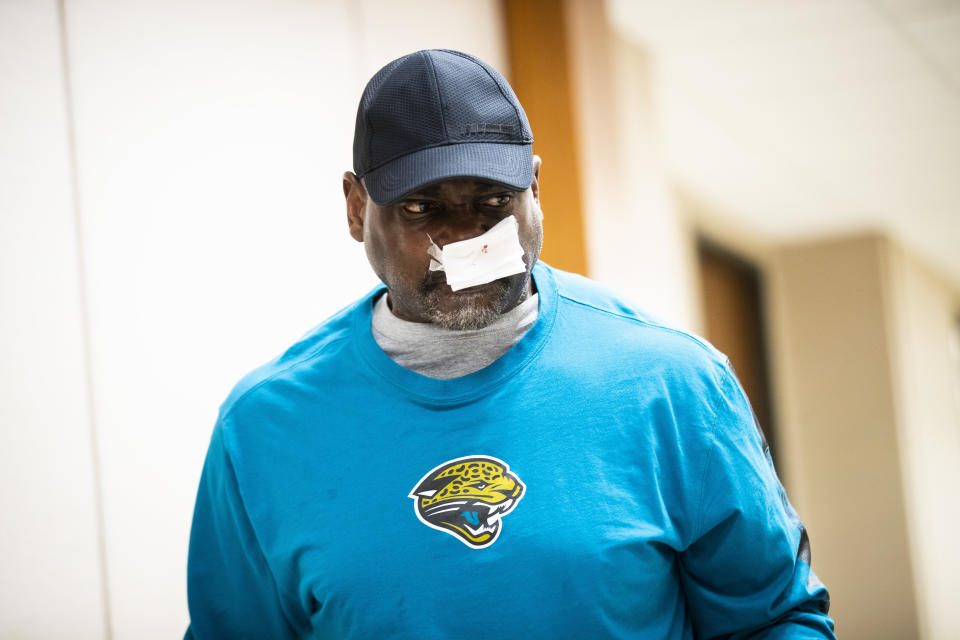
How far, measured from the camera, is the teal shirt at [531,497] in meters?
1.10

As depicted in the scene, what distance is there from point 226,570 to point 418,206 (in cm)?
55

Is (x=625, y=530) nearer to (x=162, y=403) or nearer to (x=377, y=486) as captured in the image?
(x=377, y=486)

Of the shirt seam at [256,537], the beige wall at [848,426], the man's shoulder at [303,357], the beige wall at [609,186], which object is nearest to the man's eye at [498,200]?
the man's shoulder at [303,357]

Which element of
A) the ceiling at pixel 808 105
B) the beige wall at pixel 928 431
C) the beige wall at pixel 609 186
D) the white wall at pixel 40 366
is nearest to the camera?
the white wall at pixel 40 366

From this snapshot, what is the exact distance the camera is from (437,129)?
1.15 metres

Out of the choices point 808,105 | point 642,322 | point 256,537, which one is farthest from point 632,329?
point 808,105

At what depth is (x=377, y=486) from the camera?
1.17 metres

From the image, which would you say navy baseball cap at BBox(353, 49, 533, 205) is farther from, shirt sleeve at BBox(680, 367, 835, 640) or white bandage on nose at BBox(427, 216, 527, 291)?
shirt sleeve at BBox(680, 367, 835, 640)

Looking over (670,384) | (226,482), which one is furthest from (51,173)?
(670,384)

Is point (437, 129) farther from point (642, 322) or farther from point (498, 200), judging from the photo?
point (642, 322)

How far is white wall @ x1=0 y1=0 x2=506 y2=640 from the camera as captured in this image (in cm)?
158

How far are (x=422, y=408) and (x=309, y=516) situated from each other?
187mm

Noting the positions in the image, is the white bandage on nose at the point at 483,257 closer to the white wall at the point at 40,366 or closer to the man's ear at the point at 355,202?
the man's ear at the point at 355,202

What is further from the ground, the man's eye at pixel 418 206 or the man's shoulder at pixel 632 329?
the man's eye at pixel 418 206
